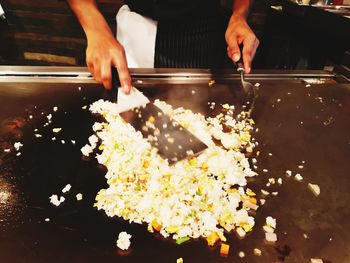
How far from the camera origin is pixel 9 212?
1045mm

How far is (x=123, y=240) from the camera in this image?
99 cm

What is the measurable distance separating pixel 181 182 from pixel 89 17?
43.5 inches

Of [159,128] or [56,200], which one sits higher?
[159,128]

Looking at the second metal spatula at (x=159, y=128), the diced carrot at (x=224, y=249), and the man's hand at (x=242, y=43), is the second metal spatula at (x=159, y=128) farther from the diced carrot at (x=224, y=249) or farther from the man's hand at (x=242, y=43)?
the man's hand at (x=242, y=43)

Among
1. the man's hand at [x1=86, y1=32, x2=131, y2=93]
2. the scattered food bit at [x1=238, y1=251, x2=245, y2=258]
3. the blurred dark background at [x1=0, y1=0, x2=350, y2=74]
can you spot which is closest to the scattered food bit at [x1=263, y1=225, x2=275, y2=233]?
the scattered food bit at [x1=238, y1=251, x2=245, y2=258]

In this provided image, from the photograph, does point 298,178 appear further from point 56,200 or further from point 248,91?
point 56,200

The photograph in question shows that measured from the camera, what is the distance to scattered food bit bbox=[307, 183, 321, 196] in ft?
3.98

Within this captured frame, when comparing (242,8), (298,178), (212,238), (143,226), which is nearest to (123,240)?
(143,226)

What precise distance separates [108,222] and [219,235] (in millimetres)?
385

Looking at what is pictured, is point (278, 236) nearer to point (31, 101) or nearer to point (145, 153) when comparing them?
point (145, 153)

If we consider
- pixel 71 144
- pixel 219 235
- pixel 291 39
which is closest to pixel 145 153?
pixel 71 144

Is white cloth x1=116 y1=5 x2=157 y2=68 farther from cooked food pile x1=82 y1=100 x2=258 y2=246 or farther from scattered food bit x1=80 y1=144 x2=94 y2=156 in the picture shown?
scattered food bit x1=80 y1=144 x2=94 y2=156

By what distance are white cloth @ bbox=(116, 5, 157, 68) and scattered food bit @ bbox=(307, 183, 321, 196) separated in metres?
1.33

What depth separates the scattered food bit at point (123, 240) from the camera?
0.98m
